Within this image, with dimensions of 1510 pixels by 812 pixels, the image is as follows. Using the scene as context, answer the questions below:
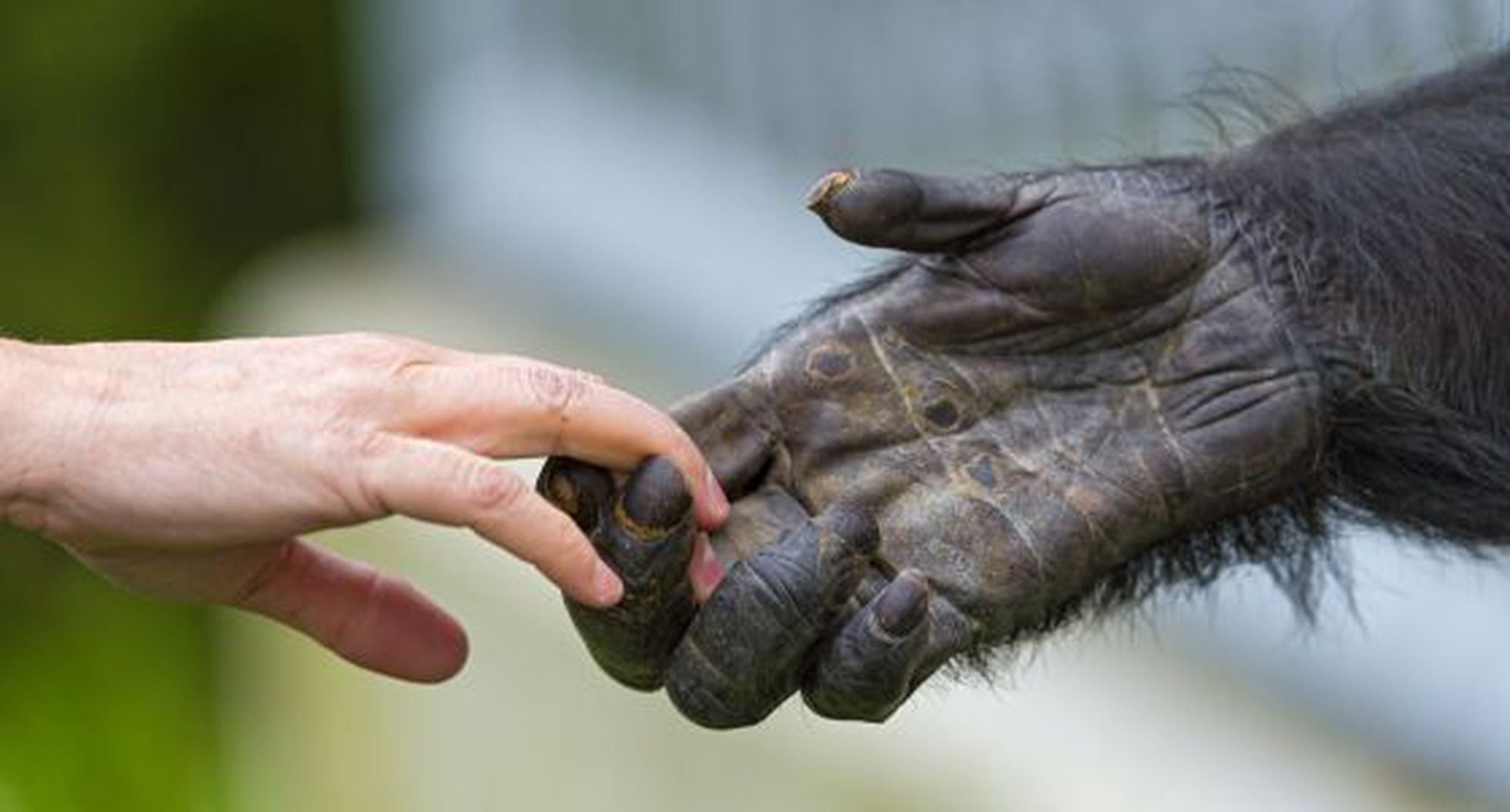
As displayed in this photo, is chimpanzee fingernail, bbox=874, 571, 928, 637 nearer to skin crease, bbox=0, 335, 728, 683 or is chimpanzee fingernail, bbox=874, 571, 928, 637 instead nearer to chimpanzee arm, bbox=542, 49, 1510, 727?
chimpanzee arm, bbox=542, 49, 1510, 727

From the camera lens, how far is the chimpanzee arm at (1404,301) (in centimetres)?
315

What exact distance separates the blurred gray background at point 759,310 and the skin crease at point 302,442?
0.68 meters

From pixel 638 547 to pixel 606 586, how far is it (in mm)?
49

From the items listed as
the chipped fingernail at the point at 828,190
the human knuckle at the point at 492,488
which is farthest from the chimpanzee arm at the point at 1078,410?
the human knuckle at the point at 492,488

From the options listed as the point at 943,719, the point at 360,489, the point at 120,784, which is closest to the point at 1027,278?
the point at 360,489

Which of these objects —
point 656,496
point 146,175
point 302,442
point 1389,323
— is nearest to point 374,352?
point 302,442

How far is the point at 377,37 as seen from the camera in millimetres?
8594

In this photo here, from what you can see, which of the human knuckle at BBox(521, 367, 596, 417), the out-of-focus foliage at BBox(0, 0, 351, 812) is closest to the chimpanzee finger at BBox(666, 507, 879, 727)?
the human knuckle at BBox(521, 367, 596, 417)

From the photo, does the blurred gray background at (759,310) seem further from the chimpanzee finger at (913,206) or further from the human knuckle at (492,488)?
the human knuckle at (492,488)

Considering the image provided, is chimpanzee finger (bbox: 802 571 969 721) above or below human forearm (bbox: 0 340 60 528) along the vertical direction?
below

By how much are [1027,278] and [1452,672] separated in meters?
1.89

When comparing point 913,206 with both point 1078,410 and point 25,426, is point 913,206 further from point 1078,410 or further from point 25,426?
point 25,426

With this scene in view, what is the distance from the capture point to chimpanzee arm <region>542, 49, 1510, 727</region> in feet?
9.05

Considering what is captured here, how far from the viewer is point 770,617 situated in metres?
2.73
